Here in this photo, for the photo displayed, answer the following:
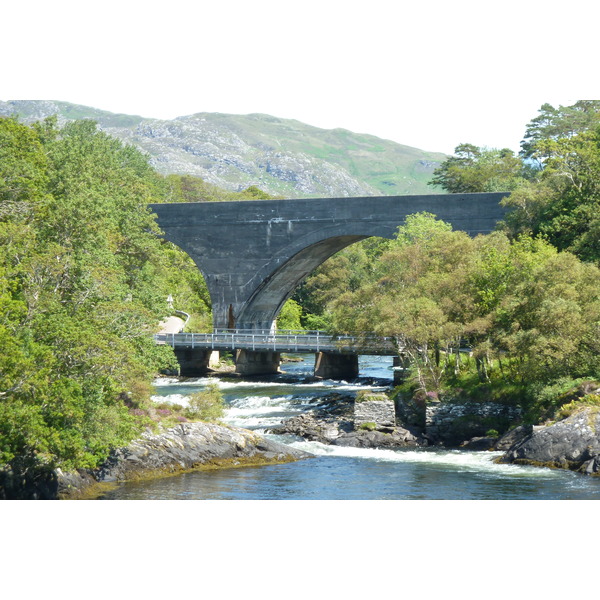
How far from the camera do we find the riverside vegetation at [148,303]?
23.4 metres

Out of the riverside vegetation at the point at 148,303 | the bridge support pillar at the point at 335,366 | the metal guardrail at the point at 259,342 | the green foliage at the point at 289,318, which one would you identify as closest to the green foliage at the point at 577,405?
the riverside vegetation at the point at 148,303

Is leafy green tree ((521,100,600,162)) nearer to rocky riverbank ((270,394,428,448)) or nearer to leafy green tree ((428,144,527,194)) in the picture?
leafy green tree ((428,144,527,194))

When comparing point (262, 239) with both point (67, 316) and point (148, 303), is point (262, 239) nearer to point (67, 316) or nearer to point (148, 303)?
point (148, 303)

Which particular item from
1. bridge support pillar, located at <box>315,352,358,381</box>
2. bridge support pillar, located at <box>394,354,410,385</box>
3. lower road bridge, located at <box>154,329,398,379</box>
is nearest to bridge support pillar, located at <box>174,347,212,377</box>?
lower road bridge, located at <box>154,329,398,379</box>

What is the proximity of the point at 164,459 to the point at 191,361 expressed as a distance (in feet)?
119

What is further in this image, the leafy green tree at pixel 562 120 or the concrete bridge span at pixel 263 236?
the leafy green tree at pixel 562 120

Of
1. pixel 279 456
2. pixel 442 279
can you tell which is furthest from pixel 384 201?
pixel 279 456

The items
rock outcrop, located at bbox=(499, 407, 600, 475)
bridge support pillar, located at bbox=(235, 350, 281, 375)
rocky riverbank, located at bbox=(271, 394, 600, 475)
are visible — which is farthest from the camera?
bridge support pillar, located at bbox=(235, 350, 281, 375)

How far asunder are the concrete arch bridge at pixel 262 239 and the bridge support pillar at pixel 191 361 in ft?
0.23

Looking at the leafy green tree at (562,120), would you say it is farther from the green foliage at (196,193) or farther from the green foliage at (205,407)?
the green foliage at (205,407)

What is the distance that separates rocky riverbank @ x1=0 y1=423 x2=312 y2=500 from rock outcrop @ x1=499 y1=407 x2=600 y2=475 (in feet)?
25.1

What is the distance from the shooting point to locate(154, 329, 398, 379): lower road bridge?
192ft

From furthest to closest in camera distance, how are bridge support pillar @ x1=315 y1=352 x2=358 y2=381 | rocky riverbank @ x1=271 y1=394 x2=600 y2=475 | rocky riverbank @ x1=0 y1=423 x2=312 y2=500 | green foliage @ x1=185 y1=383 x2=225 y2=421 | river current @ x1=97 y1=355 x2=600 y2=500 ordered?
1. bridge support pillar @ x1=315 y1=352 x2=358 y2=381
2. green foliage @ x1=185 y1=383 x2=225 y2=421
3. rocky riverbank @ x1=271 y1=394 x2=600 y2=475
4. river current @ x1=97 y1=355 x2=600 y2=500
5. rocky riverbank @ x1=0 y1=423 x2=312 y2=500

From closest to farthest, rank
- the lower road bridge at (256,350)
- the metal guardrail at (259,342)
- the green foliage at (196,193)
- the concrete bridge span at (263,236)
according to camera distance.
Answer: the metal guardrail at (259,342)
the lower road bridge at (256,350)
the concrete bridge span at (263,236)
the green foliage at (196,193)
